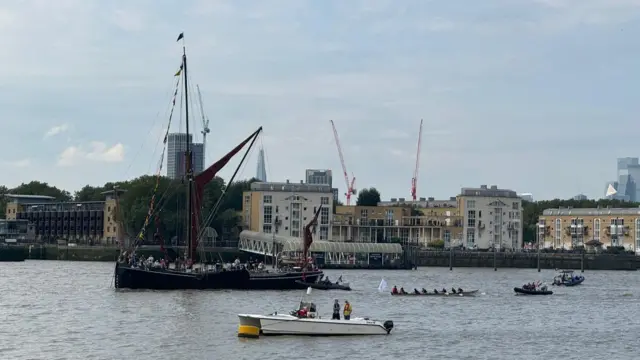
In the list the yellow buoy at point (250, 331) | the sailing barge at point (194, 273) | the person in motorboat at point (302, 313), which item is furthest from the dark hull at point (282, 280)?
Result: the person in motorboat at point (302, 313)

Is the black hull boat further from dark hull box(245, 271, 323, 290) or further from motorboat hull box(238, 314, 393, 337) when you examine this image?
motorboat hull box(238, 314, 393, 337)

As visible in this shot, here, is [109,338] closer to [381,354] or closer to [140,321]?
[140,321]

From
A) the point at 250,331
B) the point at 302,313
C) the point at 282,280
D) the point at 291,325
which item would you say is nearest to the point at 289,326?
the point at 291,325

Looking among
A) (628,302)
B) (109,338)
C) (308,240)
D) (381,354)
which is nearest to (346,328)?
(381,354)

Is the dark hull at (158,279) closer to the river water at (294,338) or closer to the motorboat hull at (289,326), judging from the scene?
the river water at (294,338)

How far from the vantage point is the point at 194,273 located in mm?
127688

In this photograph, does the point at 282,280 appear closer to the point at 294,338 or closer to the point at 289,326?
the point at 289,326

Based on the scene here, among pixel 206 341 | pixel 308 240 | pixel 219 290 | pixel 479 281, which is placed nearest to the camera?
pixel 206 341

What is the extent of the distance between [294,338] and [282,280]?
56.9m

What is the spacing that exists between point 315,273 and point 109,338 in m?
59.4

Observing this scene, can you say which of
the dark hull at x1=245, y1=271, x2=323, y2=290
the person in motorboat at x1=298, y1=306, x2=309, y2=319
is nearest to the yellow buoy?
the person in motorboat at x1=298, y1=306, x2=309, y2=319

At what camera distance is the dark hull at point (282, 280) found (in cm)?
13496

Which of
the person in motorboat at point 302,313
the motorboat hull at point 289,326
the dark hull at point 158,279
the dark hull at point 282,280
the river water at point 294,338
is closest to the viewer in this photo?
the river water at point 294,338

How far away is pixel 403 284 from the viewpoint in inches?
6378
